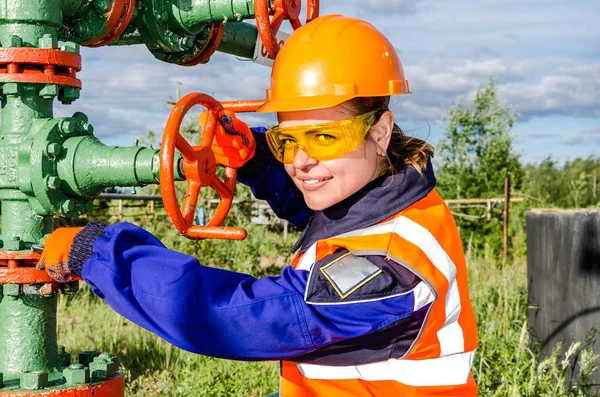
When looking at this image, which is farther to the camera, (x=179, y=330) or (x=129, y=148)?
(x=129, y=148)

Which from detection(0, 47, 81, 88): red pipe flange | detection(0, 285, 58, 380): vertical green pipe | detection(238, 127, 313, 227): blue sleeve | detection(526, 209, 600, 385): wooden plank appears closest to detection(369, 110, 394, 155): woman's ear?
detection(238, 127, 313, 227): blue sleeve

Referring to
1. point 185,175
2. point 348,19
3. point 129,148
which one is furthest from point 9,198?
point 348,19

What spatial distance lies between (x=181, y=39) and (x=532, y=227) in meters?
2.50

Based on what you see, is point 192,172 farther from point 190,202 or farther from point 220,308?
point 220,308

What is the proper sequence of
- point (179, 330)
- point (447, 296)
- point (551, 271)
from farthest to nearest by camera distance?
point (551, 271), point (447, 296), point (179, 330)

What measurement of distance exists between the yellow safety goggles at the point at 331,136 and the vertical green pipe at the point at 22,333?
2.59 ft

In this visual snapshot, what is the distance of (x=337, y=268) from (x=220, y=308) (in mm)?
279

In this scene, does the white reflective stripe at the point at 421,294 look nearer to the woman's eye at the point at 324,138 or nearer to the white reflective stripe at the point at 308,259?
the white reflective stripe at the point at 308,259

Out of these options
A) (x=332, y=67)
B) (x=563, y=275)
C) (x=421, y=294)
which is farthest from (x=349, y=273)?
(x=563, y=275)

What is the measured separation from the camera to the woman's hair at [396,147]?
1940mm

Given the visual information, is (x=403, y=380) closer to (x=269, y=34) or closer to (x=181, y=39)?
(x=269, y=34)

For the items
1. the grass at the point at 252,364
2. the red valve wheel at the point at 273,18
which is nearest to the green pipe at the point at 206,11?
the red valve wheel at the point at 273,18

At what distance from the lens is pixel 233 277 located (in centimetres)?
173

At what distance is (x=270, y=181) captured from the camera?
102 inches
